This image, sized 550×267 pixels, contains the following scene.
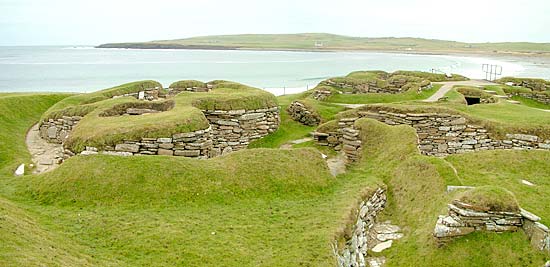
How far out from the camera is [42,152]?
21.3 metres

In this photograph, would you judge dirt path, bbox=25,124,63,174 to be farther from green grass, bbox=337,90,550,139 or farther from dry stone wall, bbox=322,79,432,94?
dry stone wall, bbox=322,79,432,94

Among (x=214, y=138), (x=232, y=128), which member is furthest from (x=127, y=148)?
(x=232, y=128)

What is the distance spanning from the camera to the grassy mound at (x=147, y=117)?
17125mm

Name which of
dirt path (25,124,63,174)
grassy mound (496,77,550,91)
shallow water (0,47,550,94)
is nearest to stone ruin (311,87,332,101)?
dirt path (25,124,63,174)

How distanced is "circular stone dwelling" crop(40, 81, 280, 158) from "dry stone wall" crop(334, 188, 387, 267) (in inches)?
264

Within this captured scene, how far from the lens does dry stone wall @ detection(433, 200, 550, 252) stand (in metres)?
12.5

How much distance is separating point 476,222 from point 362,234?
3.30 m

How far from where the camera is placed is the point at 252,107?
22.8 metres

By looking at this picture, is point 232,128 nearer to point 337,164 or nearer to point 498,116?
point 337,164

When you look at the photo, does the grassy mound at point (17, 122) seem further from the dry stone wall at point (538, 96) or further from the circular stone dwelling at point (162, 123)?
the dry stone wall at point (538, 96)

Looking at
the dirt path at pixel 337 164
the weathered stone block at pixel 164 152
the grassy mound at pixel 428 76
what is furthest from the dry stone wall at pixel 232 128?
the grassy mound at pixel 428 76

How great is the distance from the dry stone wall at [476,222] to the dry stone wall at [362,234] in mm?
2155

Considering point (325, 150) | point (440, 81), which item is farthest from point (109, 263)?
point (440, 81)

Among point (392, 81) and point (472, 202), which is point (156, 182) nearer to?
point (472, 202)
